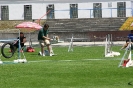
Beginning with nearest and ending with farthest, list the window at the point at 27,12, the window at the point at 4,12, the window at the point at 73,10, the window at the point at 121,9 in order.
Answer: the window at the point at 121,9 → the window at the point at 73,10 → the window at the point at 27,12 → the window at the point at 4,12

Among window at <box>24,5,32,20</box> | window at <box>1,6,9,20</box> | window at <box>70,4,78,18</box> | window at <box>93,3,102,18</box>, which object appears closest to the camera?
window at <box>93,3,102,18</box>

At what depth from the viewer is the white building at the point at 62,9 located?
6425cm

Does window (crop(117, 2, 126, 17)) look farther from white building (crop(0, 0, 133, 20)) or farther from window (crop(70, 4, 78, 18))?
window (crop(70, 4, 78, 18))

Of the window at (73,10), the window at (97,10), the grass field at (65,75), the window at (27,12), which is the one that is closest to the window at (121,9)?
the window at (97,10)

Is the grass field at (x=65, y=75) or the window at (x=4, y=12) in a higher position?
the window at (x=4, y=12)

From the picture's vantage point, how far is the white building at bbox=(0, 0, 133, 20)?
64.2 m

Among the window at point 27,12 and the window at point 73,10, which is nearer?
the window at point 73,10

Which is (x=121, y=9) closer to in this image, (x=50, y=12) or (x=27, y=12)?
(x=50, y=12)

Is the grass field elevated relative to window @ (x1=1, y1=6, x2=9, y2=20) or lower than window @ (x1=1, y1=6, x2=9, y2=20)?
lower

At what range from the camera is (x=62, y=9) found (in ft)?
215

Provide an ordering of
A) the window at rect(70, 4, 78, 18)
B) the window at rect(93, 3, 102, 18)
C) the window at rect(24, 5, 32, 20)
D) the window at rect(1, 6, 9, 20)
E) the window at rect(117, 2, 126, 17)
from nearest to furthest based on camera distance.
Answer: the window at rect(117, 2, 126, 17) < the window at rect(93, 3, 102, 18) < the window at rect(70, 4, 78, 18) < the window at rect(24, 5, 32, 20) < the window at rect(1, 6, 9, 20)

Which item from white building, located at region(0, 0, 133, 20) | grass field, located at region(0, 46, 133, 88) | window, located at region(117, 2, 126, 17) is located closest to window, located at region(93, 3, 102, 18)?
white building, located at region(0, 0, 133, 20)

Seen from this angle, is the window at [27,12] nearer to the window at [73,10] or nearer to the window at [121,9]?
the window at [73,10]

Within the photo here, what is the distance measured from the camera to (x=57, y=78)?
19500mm
